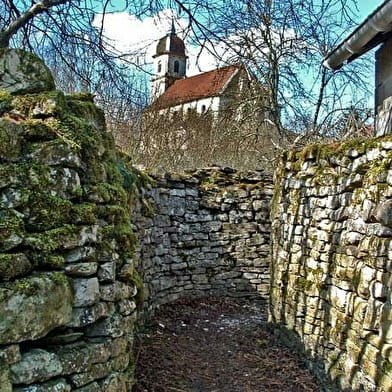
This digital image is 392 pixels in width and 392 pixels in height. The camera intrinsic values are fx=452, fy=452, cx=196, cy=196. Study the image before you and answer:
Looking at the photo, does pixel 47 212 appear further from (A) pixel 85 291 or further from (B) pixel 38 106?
(B) pixel 38 106

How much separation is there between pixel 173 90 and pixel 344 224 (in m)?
9.71

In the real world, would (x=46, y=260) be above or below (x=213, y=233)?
above

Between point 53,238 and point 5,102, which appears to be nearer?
point 53,238

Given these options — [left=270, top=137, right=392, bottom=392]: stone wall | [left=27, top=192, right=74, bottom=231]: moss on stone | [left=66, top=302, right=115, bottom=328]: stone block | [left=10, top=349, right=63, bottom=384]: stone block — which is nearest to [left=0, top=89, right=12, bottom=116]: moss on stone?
[left=27, top=192, right=74, bottom=231]: moss on stone

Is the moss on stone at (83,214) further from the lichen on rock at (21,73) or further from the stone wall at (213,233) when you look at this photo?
the stone wall at (213,233)

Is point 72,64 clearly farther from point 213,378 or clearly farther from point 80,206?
point 213,378

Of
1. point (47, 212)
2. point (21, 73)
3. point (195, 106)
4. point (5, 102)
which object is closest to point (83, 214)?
point (47, 212)

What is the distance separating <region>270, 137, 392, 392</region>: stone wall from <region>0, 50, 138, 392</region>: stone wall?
1.80m

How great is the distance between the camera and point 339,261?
4.14 m

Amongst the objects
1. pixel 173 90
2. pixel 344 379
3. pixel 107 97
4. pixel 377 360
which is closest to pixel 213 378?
pixel 344 379

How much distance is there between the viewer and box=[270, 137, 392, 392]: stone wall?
329cm

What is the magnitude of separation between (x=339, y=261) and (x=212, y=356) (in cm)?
206

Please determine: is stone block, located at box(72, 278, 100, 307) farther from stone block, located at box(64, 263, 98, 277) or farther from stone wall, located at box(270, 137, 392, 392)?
stone wall, located at box(270, 137, 392, 392)

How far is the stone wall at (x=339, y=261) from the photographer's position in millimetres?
3295
